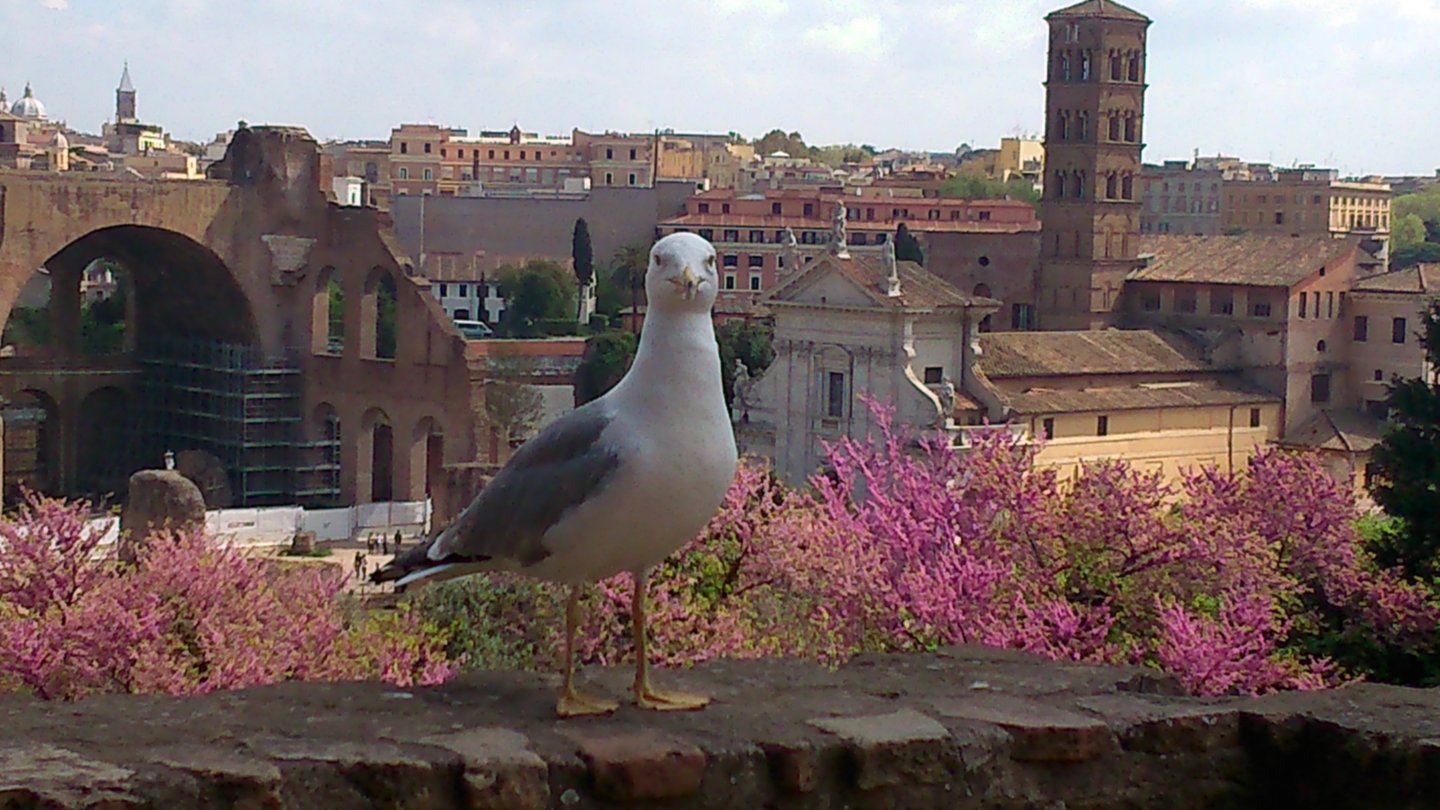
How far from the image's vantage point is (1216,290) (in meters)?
36.8

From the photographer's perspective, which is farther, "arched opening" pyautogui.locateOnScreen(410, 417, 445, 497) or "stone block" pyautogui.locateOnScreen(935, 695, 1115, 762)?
A: "arched opening" pyautogui.locateOnScreen(410, 417, 445, 497)

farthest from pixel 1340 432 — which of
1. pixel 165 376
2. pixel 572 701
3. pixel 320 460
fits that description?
pixel 572 701

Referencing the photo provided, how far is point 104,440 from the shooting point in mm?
36750

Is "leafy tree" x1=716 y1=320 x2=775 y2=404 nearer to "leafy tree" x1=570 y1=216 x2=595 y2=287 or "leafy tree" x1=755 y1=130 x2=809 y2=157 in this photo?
"leafy tree" x1=570 y1=216 x2=595 y2=287

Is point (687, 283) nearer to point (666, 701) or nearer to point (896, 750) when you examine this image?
point (666, 701)

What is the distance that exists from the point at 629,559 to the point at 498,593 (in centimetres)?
477

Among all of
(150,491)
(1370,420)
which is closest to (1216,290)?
(1370,420)

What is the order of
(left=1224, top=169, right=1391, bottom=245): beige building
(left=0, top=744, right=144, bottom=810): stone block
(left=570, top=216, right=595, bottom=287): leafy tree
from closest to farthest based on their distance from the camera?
(left=0, top=744, right=144, bottom=810): stone block → (left=570, top=216, right=595, bottom=287): leafy tree → (left=1224, top=169, right=1391, bottom=245): beige building

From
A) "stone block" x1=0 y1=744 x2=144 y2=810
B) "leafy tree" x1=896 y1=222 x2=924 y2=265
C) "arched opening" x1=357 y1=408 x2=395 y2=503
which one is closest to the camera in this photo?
"stone block" x1=0 y1=744 x2=144 y2=810

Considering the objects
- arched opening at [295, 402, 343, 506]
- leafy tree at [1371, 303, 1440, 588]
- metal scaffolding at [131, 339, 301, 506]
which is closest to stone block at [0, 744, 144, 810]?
leafy tree at [1371, 303, 1440, 588]

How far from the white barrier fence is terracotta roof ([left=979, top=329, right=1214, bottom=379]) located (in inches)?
332

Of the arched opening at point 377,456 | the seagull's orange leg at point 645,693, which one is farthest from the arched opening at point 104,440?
the seagull's orange leg at point 645,693

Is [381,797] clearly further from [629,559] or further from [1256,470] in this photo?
[1256,470]

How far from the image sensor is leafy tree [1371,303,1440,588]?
1232cm
